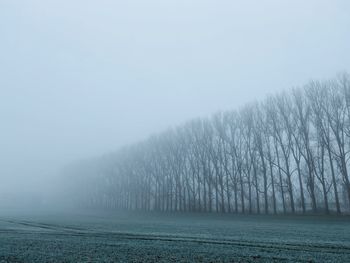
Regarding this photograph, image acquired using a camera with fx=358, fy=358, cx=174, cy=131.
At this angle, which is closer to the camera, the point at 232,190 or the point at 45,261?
the point at 45,261

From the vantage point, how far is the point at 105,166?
107 metres

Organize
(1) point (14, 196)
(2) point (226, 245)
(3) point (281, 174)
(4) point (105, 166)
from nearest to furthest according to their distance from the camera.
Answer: (2) point (226, 245)
(3) point (281, 174)
(4) point (105, 166)
(1) point (14, 196)

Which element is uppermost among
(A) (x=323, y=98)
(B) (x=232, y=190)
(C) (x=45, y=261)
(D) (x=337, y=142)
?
(A) (x=323, y=98)

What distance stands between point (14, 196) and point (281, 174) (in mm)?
153267

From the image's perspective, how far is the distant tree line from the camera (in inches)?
1763

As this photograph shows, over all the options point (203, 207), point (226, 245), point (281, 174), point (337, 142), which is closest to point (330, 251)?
point (226, 245)

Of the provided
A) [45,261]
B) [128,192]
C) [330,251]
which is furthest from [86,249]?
[128,192]

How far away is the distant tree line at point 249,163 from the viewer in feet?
147

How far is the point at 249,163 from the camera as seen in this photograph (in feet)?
183

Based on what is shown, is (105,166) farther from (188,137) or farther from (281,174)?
(281,174)

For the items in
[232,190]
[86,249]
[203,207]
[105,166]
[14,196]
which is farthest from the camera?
[14,196]

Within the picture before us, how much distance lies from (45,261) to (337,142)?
39910 mm

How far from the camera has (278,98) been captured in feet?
171

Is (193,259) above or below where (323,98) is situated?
below
